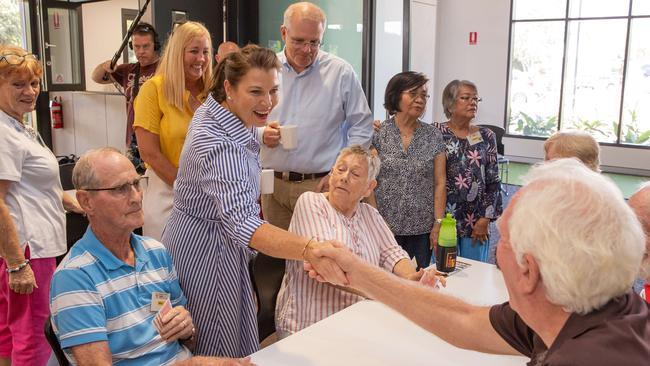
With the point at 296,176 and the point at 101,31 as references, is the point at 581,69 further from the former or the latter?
the point at 296,176

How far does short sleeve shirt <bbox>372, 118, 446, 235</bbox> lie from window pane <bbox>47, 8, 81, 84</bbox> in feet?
13.6

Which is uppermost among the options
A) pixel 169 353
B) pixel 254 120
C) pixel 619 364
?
pixel 254 120

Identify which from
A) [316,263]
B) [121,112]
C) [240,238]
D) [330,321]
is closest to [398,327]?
[330,321]

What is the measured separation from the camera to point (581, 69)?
A: 32.1ft

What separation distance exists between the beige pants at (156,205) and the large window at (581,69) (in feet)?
28.0

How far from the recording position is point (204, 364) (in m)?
1.69

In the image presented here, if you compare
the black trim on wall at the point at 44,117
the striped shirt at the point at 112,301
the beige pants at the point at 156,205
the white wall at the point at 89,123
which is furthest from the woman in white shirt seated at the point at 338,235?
the black trim on wall at the point at 44,117

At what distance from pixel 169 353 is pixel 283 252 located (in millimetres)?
497

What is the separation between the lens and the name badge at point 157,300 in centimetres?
185

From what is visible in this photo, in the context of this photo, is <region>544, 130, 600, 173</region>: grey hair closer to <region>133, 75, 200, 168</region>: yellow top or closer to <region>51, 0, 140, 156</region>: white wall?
<region>133, 75, 200, 168</region>: yellow top

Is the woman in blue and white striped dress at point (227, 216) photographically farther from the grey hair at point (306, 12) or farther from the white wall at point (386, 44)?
the white wall at point (386, 44)

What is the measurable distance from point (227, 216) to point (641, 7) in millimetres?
9234

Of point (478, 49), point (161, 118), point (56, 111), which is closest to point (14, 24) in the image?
point (56, 111)

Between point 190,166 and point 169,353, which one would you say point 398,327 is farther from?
point 190,166
